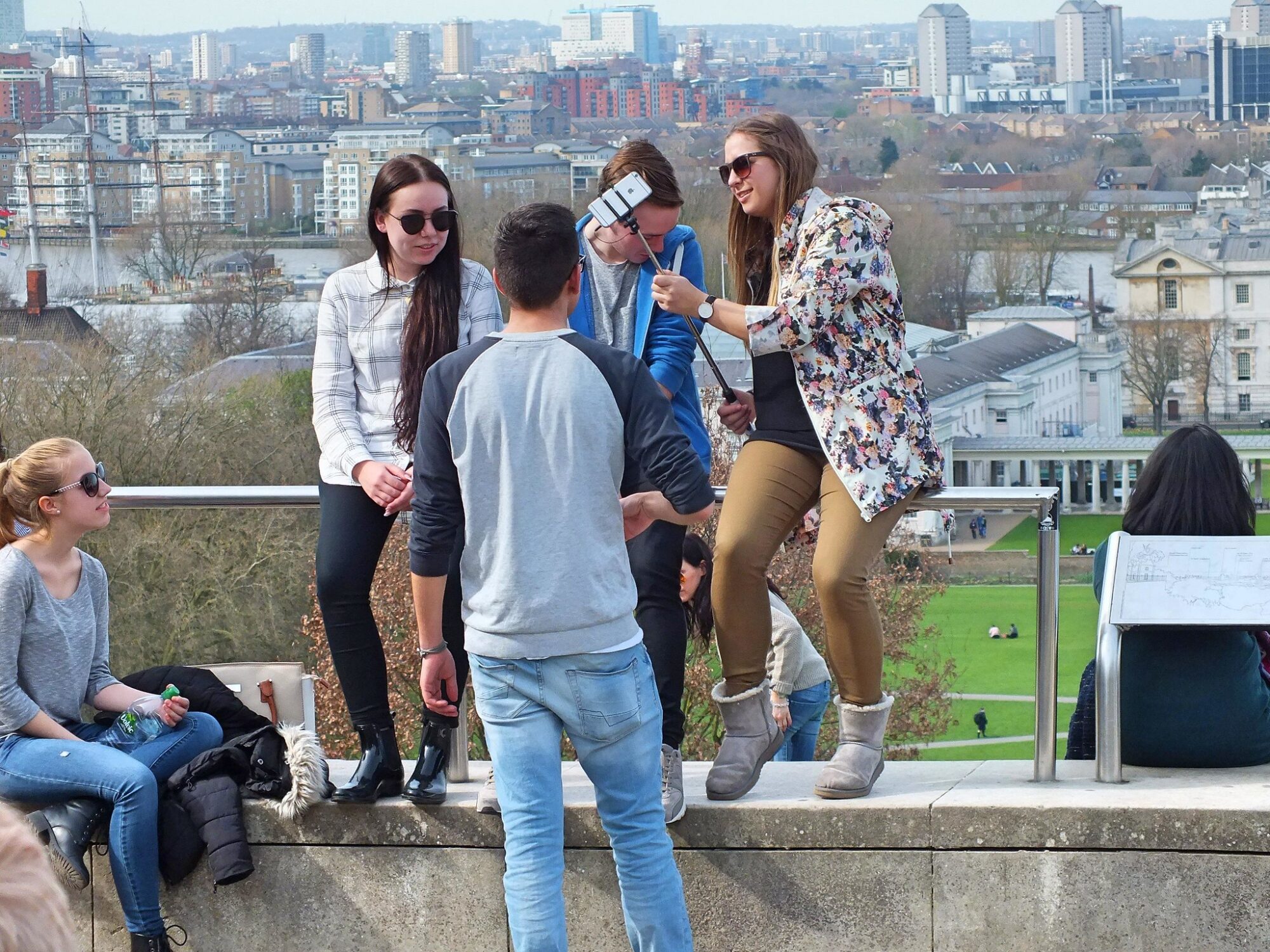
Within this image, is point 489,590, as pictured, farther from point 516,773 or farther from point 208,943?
point 208,943

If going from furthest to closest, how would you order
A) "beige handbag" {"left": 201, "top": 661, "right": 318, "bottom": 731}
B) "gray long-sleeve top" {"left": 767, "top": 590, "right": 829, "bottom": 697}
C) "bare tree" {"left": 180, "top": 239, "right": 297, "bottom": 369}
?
"bare tree" {"left": 180, "top": 239, "right": 297, "bottom": 369} < "gray long-sleeve top" {"left": 767, "top": 590, "right": 829, "bottom": 697} < "beige handbag" {"left": 201, "top": 661, "right": 318, "bottom": 731}

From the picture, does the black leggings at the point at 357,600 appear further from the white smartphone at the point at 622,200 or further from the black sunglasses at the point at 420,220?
the white smartphone at the point at 622,200

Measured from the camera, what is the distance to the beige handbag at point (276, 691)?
351 centimetres

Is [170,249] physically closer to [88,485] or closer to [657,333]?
[88,485]

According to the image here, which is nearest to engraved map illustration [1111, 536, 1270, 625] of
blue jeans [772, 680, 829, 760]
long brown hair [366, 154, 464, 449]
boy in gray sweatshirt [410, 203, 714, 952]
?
boy in gray sweatshirt [410, 203, 714, 952]

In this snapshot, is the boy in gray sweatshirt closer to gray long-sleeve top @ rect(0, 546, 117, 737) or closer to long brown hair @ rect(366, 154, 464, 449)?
long brown hair @ rect(366, 154, 464, 449)

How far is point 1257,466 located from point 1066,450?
7.36 metres

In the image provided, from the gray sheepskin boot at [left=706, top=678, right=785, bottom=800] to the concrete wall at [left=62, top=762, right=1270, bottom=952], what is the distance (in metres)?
0.04

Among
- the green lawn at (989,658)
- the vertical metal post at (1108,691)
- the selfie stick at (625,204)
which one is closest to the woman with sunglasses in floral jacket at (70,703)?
the selfie stick at (625,204)

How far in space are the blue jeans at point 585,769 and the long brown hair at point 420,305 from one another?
68 centimetres

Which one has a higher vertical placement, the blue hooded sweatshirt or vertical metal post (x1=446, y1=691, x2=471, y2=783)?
the blue hooded sweatshirt

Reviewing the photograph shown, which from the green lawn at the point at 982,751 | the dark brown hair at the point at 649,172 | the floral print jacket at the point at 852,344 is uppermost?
the dark brown hair at the point at 649,172

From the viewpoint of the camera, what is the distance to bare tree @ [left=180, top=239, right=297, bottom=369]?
52.8 metres

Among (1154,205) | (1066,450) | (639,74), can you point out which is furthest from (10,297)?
(639,74)
